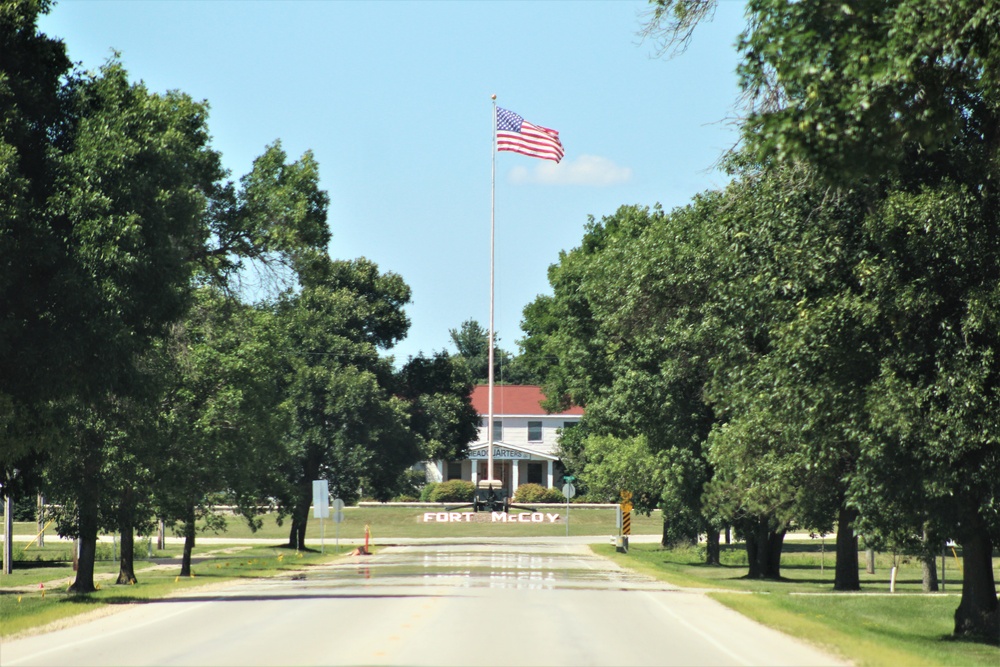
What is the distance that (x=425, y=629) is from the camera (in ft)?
54.5

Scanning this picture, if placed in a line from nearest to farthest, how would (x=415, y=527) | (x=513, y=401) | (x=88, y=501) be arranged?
(x=88, y=501), (x=415, y=527), (x=513, y=401)

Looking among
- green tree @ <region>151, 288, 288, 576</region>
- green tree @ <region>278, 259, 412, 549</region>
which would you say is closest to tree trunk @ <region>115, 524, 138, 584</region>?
green tree @ <region>151, 288, 288, 576</region>

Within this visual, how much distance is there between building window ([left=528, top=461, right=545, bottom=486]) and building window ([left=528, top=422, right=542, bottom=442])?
249 cm

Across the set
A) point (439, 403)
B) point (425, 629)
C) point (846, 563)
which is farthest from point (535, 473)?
point (425, 629)

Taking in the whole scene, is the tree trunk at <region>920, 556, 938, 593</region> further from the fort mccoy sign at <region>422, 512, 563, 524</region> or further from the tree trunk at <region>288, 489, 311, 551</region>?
the fort mccoy sign at <region>422, 512, 563, 524</region>

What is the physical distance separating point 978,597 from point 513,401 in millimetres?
91371

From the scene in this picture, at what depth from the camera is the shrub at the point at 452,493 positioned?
297 ft

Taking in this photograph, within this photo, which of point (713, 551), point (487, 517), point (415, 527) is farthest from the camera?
point (487, 517)

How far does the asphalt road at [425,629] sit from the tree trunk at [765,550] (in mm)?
10549

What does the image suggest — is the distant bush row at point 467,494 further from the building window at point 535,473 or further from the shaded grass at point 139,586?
the shaded grass at point 139,586

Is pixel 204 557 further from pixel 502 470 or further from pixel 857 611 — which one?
pixel 502 470

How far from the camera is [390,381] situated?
6881 centimetres

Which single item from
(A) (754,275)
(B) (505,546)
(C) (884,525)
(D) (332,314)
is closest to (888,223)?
(A) (754,275)

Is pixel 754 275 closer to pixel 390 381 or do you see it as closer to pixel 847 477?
pixel 847 477
